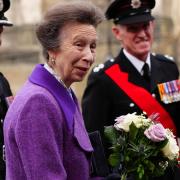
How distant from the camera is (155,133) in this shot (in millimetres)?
3061

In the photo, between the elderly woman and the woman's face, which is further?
the woman's face

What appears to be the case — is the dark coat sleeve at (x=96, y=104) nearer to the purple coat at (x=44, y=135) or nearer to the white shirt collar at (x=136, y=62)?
the white shirt collar at (x=136, y=62)

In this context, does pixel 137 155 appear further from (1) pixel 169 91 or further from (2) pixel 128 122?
(1) pixel 169 91

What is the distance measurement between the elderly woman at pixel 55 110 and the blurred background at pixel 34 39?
10377mm

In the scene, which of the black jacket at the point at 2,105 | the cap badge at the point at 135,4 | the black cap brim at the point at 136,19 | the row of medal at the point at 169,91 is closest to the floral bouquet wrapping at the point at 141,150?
the black jacket at the point at 2,105

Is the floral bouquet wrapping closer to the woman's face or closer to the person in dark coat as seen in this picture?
the woman's face

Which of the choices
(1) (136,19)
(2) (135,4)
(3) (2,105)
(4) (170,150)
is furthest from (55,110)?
(2) (135,4)

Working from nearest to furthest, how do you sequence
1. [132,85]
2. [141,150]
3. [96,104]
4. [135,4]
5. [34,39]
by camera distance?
[141,150] → [96,104] → [132,85] → [135,4] → [34,39]

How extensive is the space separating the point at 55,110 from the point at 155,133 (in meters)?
0.62

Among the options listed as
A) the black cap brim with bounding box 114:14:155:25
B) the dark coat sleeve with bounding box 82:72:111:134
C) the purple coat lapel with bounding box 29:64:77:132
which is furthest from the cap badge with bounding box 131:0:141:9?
the purple coat lapel with bounding box 29:64:77:132

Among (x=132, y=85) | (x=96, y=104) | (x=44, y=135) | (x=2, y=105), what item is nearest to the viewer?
(x=44, y=135)

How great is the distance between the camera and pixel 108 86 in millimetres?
4562

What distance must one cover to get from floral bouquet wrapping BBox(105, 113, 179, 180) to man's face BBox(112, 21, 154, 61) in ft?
4.81

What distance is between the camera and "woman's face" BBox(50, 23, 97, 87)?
9.47 ft
